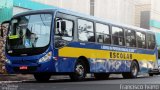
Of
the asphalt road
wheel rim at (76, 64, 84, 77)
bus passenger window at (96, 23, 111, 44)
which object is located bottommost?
the asphalt road

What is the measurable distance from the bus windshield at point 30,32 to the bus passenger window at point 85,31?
2.03 meters

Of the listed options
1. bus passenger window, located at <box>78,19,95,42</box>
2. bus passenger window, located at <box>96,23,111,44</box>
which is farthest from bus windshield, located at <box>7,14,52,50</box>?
bus passenger window, located at <box>96,23,111,44</box>

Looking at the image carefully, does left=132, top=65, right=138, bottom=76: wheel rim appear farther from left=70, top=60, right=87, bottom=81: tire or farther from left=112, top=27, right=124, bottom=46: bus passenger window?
left=70, top=60, right=87, bottom=81: tire

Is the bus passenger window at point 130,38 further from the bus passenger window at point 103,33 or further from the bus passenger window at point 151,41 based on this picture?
the bus passenger window at point 103,33

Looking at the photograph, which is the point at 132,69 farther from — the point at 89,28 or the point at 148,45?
the point at 89,28

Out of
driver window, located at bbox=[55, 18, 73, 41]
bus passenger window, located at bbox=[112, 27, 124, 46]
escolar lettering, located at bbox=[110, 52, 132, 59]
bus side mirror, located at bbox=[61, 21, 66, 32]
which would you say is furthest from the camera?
bus passenger window, located at bbox=[112, 27, 124, 46]

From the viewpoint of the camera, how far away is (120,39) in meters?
23.2

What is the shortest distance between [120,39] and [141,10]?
3418 centimetres

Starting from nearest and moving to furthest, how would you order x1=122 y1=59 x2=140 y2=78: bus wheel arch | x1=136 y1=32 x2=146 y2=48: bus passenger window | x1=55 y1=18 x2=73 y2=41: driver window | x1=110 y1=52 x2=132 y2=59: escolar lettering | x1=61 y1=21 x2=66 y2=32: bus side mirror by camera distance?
x1=55 y1=18 x2=73 y2=41: driver window → x1=61 y1=21 x2=66 y2=32: bus side mirror → x1=110 y1=52 x2=132 y2=59: escolar lettering → x1=122 y1=59 x2=140 y2=78: bus wheel arch → x1=136 y1=32 x2=146 y2=48: bus passenger window

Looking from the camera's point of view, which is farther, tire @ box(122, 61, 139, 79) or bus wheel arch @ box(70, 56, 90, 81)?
tire @ box(122, 61, 139, 79)

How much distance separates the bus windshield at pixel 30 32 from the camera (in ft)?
57.5

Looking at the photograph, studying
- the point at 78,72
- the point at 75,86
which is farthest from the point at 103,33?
the point at 75,86

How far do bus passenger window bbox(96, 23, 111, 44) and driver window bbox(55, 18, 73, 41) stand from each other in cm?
248

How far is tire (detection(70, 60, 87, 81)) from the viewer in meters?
18.8
